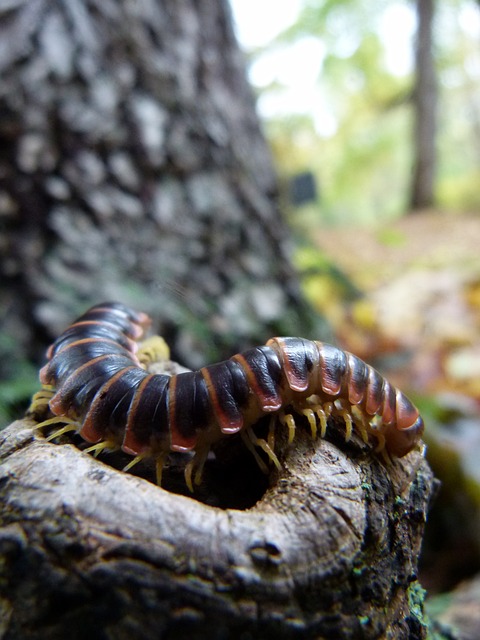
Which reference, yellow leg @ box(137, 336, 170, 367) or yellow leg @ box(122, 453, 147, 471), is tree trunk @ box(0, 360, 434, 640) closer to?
yellow leg @ box(122, 453, 147, 471)

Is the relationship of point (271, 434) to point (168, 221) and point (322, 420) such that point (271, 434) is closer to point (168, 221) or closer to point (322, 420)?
point (322, 420)

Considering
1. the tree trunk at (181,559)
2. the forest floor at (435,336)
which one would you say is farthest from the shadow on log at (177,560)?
the forest floor at (435,336)

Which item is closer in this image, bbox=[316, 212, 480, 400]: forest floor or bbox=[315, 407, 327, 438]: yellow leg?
bbox=[315, 407, 327, 438]: yellow leg

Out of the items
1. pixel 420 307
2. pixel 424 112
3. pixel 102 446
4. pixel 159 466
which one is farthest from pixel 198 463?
pixel 424 112

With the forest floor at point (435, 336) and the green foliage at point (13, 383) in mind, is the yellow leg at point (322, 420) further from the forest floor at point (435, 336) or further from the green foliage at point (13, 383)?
the green foliage at point (13, 383)

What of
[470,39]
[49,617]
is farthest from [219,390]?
[470,39]

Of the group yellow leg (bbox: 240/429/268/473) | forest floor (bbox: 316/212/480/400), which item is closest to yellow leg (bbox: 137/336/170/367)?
yellow leg (bbox: 240/429/268/473)
